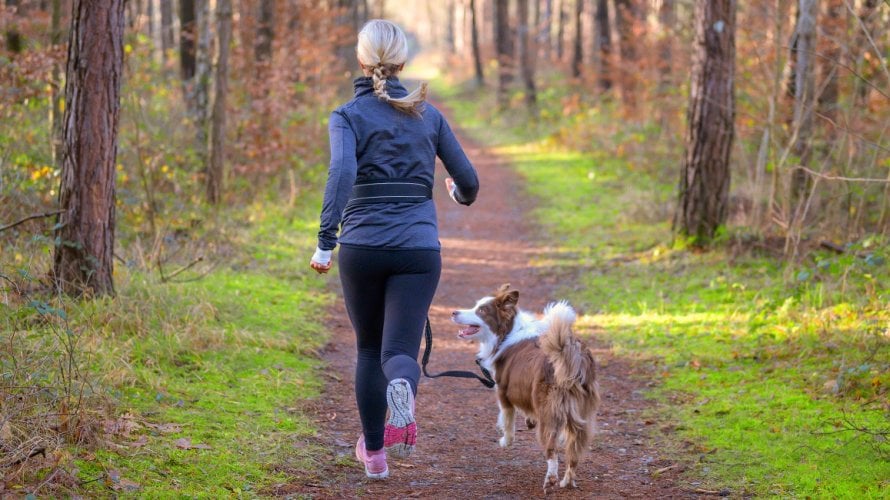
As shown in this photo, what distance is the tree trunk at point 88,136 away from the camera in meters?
6.38

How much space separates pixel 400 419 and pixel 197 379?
2.42 metres

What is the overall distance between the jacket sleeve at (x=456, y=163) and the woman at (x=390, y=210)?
0.04m

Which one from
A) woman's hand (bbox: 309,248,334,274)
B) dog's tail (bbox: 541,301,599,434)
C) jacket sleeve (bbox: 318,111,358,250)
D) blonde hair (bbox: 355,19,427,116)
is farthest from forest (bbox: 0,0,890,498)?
blonde hair (bbox: 355,19,427,116)

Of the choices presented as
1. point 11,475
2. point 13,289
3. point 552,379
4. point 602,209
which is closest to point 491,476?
point 552,379

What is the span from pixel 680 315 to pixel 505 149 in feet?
49.4

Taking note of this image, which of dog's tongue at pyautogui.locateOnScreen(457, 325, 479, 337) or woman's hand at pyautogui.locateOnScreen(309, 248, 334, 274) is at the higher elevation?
woman's hand at pyautogui.locateOnScreen(309, 248, 334, 274)

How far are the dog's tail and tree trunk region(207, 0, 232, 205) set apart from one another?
27.7 feet

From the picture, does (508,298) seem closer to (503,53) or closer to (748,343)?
(748,343)

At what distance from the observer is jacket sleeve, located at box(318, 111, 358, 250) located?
13.1ft

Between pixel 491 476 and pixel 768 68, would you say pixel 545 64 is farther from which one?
pixel 491 476

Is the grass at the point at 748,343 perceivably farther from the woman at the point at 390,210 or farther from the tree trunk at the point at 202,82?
the tree trunk at the point at 202,82

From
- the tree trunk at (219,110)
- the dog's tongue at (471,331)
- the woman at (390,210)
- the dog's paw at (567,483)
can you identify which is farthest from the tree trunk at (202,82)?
the dog's paw at (567,483)

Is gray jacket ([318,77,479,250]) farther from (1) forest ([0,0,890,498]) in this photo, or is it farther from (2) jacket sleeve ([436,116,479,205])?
(1) forest ([0,0,890,498])

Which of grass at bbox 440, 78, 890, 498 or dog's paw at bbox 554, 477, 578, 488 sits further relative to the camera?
grass at bbox 440, 78, 890, 498
